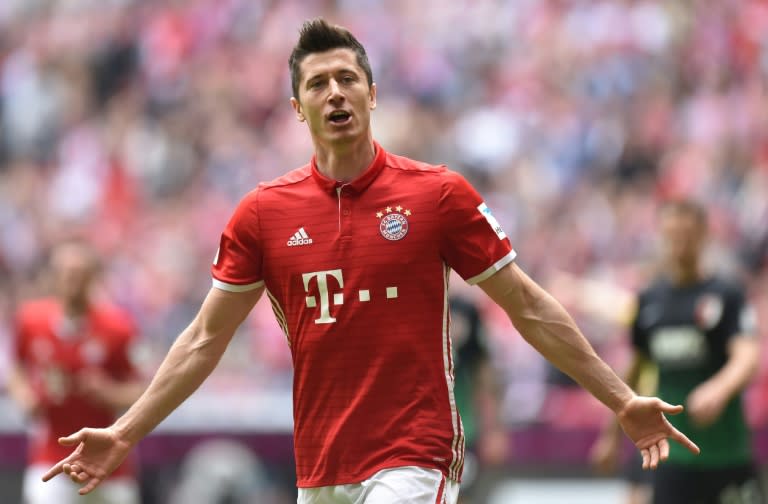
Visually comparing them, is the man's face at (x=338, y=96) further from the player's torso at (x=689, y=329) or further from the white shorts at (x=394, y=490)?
the player's torso at (x=689, y=329)

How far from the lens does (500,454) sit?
39.2ft

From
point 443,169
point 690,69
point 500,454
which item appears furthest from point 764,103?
point 443,169

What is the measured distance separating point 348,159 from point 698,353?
12.6 feet

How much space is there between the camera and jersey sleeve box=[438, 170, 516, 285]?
5.82 metres

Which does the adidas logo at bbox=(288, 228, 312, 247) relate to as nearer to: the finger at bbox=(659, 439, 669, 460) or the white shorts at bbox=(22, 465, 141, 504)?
the finger at bbox=(659, 439, 669, 460)

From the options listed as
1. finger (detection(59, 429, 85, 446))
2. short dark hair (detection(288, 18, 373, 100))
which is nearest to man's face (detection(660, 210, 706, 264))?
short dark hair (detection(288, 18, 373, 100))

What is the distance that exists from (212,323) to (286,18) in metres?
14.6

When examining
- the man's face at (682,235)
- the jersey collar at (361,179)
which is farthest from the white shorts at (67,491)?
the jersey collar at (361,179)

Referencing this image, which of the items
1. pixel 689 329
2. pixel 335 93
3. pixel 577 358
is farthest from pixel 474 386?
pixel 335 93

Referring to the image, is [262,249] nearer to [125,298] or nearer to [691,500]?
[691,500]

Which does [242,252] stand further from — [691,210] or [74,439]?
[691,210]

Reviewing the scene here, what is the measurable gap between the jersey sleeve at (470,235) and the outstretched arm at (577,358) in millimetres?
56

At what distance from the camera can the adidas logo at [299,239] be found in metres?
5.94

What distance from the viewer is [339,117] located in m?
5.93
